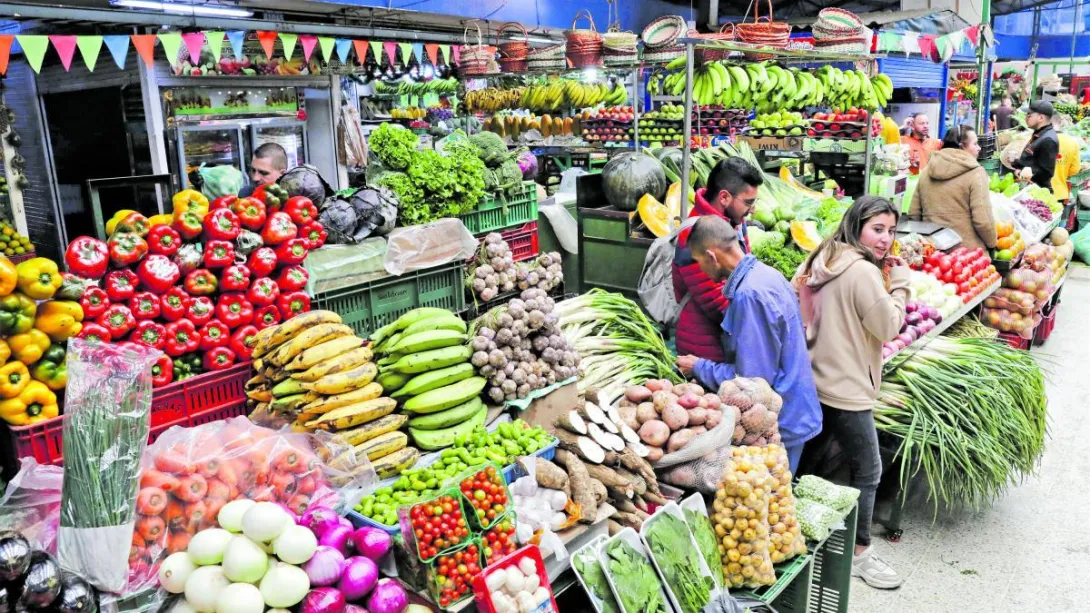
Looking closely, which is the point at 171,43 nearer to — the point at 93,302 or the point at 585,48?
the point at 585,48

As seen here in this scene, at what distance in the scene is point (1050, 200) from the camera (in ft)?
30.4

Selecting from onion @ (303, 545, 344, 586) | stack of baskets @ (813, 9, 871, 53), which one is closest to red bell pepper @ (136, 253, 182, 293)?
onion @ (303, 545, 344, 586)

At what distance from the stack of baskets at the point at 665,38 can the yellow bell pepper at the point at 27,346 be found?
383cm

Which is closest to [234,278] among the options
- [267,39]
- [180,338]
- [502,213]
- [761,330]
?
[180,338]

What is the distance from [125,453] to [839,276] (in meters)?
3.10

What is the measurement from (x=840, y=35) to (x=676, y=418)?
4418mm

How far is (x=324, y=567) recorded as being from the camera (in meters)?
2.27

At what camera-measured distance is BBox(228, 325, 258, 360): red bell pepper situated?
322cm

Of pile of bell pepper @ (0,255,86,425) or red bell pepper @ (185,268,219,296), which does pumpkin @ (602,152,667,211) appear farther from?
pile of bell pepper @ (0,255,86,425)

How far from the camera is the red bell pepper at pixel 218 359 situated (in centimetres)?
315

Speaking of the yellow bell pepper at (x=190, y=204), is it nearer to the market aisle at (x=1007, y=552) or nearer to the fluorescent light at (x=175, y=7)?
the market aisle at (x=1007, y=552)

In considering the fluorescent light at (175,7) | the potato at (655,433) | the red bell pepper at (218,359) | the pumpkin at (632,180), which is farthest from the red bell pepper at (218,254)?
the fluorescent light at (175,7)

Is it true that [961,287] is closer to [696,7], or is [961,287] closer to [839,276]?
[839,276]

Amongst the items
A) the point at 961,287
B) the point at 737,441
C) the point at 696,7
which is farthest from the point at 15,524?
the point at 696,7
